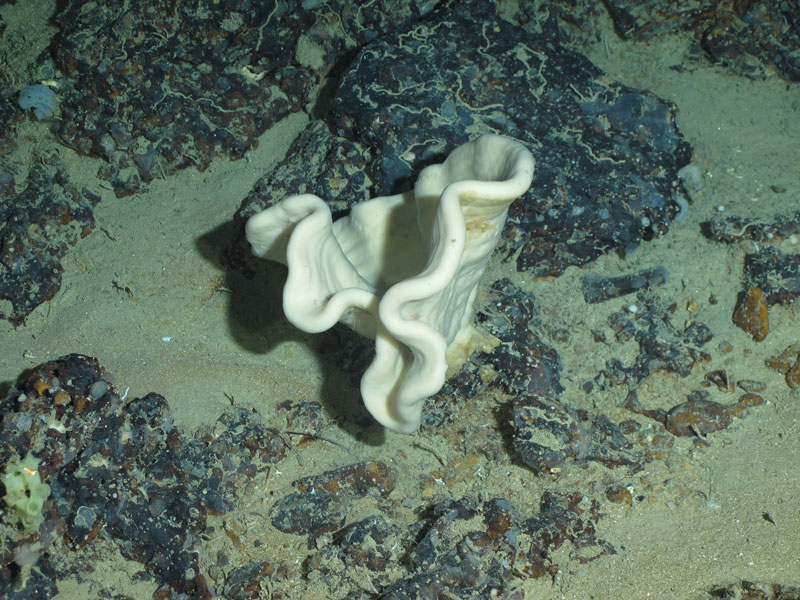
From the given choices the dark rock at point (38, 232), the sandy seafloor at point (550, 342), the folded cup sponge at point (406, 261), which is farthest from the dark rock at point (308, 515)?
the dark rock at point (38, 232)

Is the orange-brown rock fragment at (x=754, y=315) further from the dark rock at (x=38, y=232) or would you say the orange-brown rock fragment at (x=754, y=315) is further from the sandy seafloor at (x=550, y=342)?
the dark rock at (x=38, y=232)

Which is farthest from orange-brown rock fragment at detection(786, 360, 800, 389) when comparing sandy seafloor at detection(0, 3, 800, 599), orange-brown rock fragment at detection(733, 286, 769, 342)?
orange-brown rock fragment at detection(733, 286, 769, 342)

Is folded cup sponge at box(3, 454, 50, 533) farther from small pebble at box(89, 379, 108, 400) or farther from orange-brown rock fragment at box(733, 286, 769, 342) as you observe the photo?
orange-brown rock fragment at box(733, 286, 769, 342)

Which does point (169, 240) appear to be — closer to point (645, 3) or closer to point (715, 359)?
point (715, 359)

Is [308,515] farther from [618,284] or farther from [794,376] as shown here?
[794,376]

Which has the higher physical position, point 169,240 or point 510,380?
point 169,240

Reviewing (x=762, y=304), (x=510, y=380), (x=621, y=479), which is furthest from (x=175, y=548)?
(x=762, y=304)
